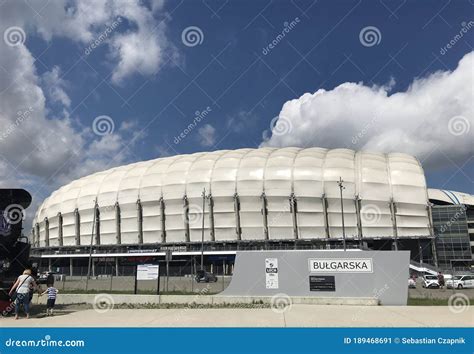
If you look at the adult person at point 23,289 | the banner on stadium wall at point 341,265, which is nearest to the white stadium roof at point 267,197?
the banner on stadium wall at point 341,265

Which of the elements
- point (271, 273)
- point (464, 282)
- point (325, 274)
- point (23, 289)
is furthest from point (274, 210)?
point (23, 289)

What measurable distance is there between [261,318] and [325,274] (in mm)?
6024

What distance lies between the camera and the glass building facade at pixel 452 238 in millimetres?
75312

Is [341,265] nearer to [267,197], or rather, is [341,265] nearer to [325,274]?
[325,274]

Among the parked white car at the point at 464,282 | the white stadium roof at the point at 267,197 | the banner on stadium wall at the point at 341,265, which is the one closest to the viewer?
the banner on stadium wall at the point at 341,265

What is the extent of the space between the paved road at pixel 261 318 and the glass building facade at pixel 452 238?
69.6 metres

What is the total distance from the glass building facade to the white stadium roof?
553 cm

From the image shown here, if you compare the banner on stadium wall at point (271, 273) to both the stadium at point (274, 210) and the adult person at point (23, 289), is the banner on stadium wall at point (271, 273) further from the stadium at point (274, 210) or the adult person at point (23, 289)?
the stadium at point (274, 210)

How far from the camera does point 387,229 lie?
7450 cm

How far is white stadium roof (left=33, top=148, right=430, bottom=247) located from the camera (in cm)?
7506

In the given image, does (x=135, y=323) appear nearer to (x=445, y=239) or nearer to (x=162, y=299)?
(x=162, y=299)

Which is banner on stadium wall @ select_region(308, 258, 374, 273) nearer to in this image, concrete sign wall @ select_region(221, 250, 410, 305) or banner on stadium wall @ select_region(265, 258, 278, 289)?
concrete sign wall @ select_region(221, 250, 410, 305)

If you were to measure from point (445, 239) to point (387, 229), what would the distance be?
1229cm
